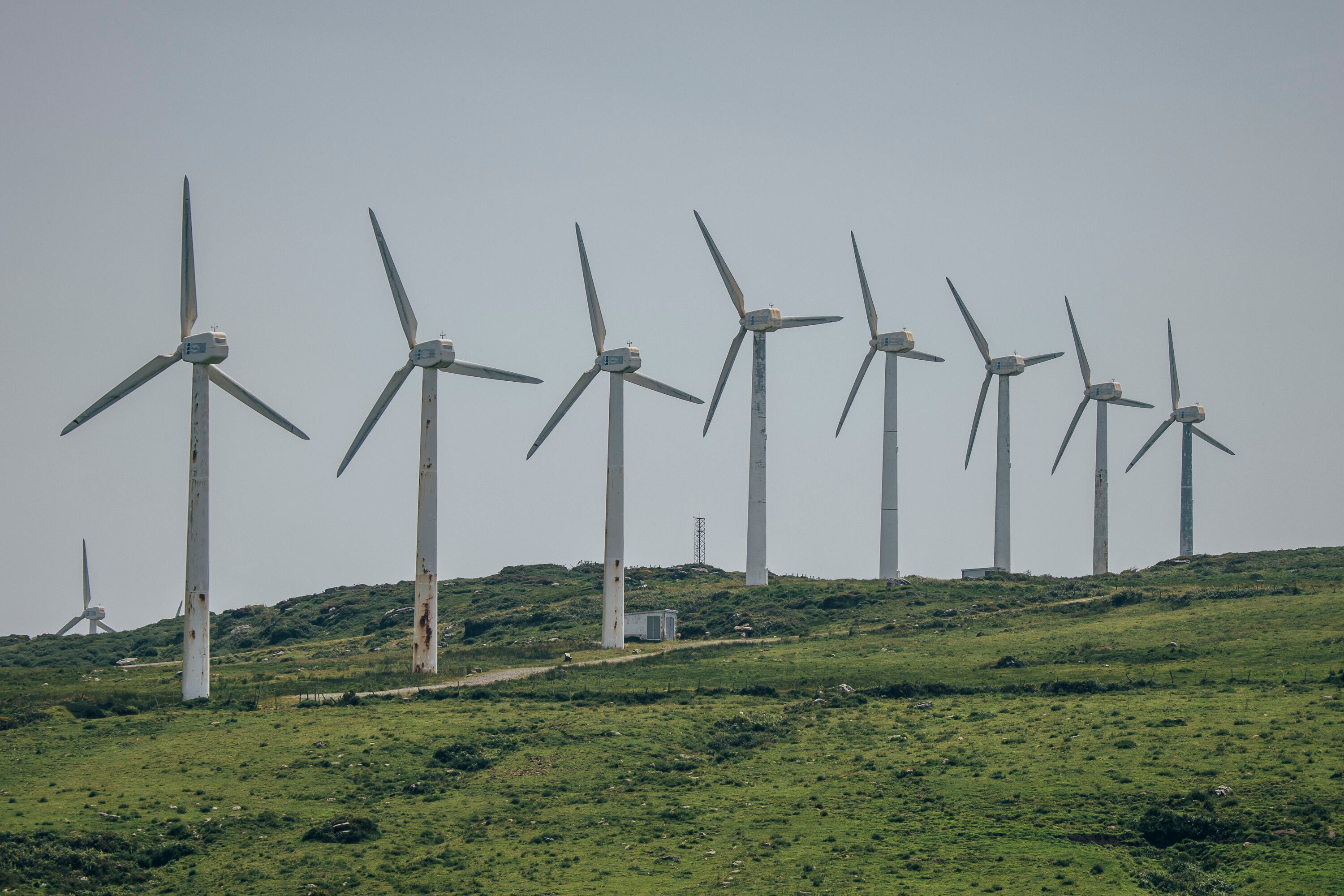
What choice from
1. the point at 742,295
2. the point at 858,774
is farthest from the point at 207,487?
the point at 742,295

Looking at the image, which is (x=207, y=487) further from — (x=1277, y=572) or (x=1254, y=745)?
(x=1277, y=572)

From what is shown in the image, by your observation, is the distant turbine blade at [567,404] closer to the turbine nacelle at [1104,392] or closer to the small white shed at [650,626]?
the small white shed at [650,626]

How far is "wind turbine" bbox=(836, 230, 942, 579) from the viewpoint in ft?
468

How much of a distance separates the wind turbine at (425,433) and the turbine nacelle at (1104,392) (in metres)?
87.2

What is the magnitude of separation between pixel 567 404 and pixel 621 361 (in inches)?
215

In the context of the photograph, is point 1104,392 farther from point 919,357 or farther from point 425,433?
point 425,433

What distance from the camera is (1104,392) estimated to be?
164 metres

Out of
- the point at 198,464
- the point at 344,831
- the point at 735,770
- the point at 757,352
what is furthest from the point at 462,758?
the point at 757,352

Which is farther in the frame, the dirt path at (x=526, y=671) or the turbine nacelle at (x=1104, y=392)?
the turbine nacelle at (x=1104, y=392)

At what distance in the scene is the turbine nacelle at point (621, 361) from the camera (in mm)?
109125

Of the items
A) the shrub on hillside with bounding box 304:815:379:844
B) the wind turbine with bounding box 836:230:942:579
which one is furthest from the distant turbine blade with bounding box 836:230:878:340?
the shrub on hillside with bounding box 304:815:379:844

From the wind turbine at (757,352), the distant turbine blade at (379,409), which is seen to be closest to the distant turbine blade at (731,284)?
the wind turbine at (757,352)

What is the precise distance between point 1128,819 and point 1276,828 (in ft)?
17.6

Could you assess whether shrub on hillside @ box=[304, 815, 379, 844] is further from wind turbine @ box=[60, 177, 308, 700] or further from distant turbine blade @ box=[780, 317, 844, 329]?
distant turbine blade @ box=[780, 317, 844, 329]
